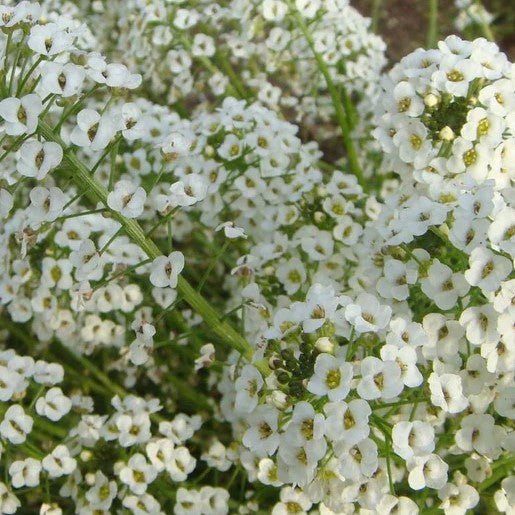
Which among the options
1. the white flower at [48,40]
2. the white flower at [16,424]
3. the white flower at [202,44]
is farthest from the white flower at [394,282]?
the white flower at [202,44]

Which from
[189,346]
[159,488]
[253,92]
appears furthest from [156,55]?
[159,488]

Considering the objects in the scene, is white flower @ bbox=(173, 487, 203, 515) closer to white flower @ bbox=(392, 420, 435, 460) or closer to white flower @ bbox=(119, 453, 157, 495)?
white flower @ bbox=(119, 453, 157, 495)

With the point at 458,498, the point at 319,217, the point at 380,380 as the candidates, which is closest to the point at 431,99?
the point at 319,217

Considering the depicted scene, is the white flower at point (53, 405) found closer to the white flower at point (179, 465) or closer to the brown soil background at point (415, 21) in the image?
the white flower at point (179, 465)

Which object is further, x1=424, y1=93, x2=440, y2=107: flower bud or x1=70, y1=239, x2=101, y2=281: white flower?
x1=424, y1=93, x2=440, y2=107: flower bud

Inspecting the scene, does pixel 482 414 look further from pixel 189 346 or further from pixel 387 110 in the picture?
pixel 189 346

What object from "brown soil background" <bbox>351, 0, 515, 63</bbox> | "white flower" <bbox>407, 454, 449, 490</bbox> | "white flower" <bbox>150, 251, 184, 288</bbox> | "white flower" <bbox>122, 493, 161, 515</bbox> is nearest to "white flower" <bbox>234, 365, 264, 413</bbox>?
"white flower" <bbox>150, 251, 184, 288</bbox>
